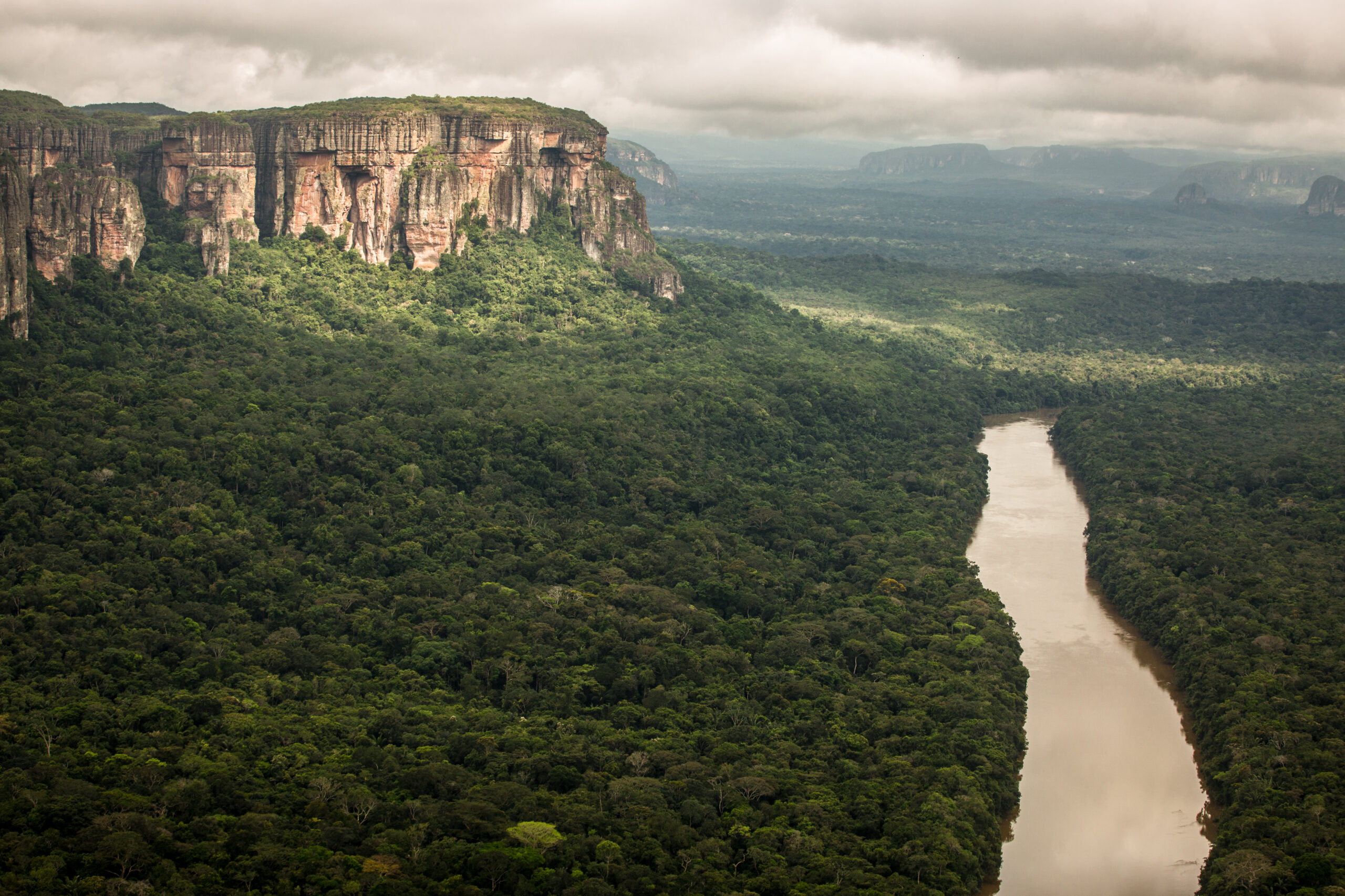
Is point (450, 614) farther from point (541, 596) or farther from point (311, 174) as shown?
point (311, 174)

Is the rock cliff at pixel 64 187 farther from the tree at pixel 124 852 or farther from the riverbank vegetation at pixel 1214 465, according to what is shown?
the riverbank vegetation at pixel 1214 465

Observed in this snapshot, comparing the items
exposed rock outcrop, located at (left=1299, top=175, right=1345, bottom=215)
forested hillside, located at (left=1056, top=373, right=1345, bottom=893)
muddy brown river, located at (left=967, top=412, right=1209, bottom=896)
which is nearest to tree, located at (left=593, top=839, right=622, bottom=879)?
muddy brown river, located at (left=967, top=412, right=1209, bottom=896)

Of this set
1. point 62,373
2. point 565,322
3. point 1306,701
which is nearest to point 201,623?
point 62,373

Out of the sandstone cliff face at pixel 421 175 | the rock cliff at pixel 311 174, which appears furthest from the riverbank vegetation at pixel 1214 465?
the rock cliff at pixel 311 174

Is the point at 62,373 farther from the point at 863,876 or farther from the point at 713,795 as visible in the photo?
the point at 863,876

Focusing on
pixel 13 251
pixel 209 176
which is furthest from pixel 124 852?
pixel 209 176
